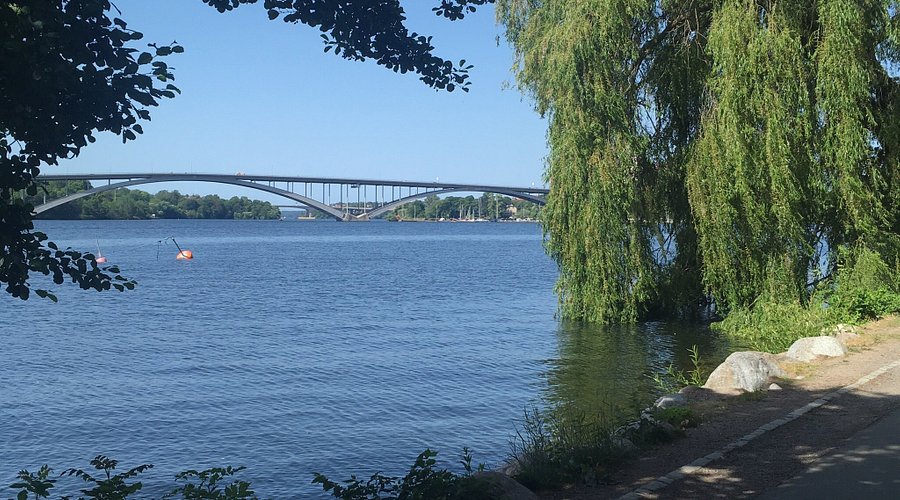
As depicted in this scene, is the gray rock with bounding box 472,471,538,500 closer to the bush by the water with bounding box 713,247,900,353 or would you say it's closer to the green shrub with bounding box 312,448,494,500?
the green shrub with bounding box 312,448,494,500

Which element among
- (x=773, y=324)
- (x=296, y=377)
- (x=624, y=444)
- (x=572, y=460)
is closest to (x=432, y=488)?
(x=572, y=460)

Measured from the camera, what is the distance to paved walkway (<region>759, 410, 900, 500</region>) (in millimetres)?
6461

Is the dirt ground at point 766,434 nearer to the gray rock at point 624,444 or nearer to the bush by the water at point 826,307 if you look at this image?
the gray rock at point 624,444

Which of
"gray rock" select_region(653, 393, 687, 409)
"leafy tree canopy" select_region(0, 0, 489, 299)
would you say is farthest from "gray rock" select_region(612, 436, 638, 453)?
"leafy tree canopy" select_region(0, 0, 489, 299)

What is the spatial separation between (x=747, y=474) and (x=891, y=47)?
14857 millimetres

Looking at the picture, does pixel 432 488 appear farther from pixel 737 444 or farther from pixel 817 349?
pixel 817 349

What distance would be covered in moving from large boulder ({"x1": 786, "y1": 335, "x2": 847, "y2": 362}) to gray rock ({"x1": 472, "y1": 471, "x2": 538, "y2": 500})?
7493mm

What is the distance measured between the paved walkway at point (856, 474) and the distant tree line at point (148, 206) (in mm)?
69059

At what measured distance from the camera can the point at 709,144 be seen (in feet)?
61.0

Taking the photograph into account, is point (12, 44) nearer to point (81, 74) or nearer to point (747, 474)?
point (81, 74)

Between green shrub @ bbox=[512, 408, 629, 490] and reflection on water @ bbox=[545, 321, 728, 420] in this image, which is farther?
reflection on water @ bbox=[545, 321, 728, 420]

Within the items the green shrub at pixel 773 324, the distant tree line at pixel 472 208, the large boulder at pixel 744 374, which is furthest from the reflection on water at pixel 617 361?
the distant tree line at pixel 472 208

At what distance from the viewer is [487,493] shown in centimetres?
627

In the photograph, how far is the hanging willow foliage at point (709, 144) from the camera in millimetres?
17781
